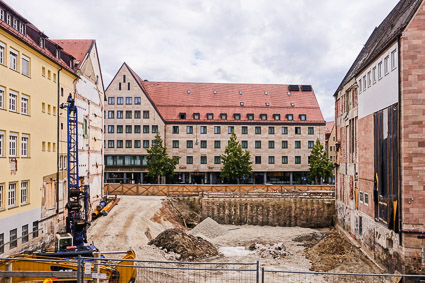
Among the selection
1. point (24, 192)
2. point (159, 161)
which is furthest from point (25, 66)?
point (159, 161)

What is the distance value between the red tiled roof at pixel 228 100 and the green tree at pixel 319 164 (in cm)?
625

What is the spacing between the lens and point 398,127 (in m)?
20.7

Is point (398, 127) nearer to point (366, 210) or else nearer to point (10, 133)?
point (366, 210)

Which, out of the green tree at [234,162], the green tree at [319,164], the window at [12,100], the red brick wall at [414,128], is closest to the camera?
the red brick wall at [414,128]

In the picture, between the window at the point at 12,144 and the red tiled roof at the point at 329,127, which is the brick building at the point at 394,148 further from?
the red tiled roof at the point at 329,127

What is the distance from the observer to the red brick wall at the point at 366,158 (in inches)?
1034

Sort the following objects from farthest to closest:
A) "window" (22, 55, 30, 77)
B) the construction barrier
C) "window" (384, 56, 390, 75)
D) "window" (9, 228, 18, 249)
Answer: the construction barrier → "window" (22, 55, 30, 77) → "window" (384, 56, 390, 75) → "window" (9, 228, 18, 249)

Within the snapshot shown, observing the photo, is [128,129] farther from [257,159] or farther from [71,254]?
[71,254]

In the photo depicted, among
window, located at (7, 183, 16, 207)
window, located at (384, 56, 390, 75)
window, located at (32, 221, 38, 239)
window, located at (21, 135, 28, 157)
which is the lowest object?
window, located at (32, 221, 38, 239)

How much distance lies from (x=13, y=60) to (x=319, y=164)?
1875 inches

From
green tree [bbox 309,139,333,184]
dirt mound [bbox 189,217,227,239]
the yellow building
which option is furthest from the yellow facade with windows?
green tree [bbox 309,139,333,184]

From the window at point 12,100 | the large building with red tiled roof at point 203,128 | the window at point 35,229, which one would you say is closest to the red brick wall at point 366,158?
the window at point 35,229

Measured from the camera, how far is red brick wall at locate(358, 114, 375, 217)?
26.3 meters

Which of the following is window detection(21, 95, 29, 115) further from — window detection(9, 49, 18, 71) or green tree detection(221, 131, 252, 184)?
green tree detection(221, 131, 252, 184)
